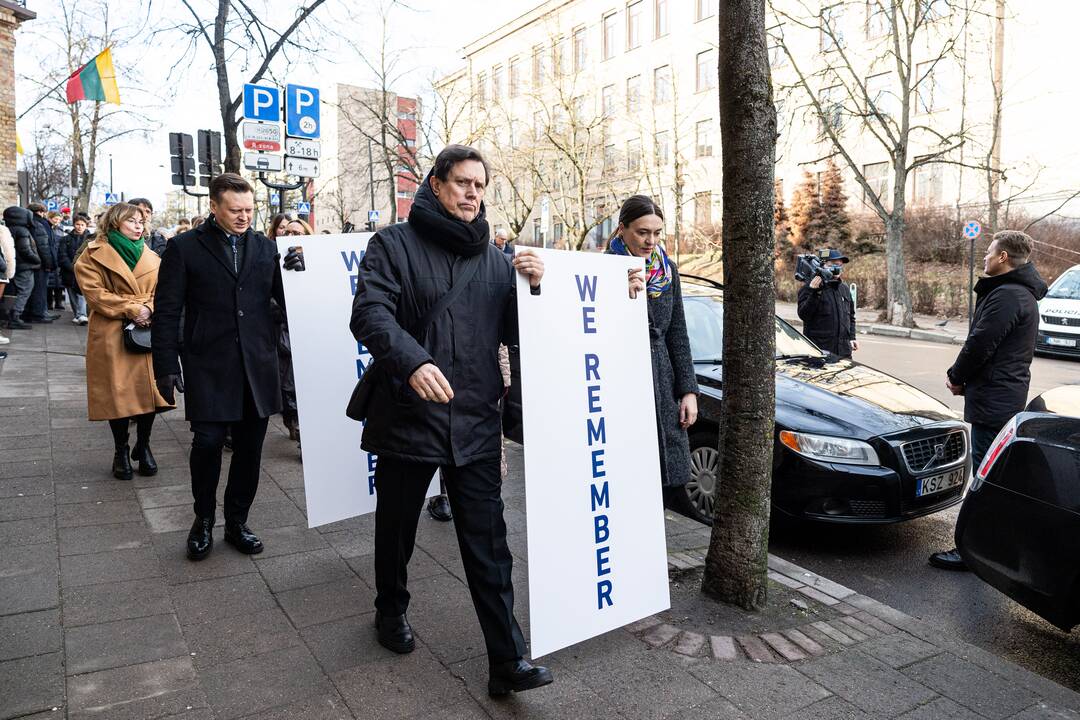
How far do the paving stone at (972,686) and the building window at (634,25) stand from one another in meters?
47.3

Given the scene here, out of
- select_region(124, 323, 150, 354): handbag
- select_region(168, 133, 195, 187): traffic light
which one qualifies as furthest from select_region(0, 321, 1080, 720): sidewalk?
select_region(168, 133, 195, 187): traffic light

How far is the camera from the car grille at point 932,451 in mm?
5066

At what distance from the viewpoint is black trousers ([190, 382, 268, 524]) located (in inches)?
172

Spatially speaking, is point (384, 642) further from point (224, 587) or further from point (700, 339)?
point (700, 339)

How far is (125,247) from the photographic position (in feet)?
19.1

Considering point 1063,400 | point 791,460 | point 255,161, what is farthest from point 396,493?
point 255,161

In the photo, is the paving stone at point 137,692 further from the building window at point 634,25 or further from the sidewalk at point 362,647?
the building window at point 634,25

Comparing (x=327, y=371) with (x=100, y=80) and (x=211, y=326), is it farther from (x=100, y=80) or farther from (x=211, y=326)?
(x=100, y=80)

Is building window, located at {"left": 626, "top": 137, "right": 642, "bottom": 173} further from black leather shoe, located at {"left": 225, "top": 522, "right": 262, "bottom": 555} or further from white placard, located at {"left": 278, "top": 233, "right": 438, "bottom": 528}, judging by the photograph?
black leather shoe, located at {"left": 225, "top": 522, "right": 262, "bottom": 555}

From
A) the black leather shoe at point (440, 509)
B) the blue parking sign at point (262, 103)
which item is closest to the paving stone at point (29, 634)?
the black leather shoe at point (440, 509)

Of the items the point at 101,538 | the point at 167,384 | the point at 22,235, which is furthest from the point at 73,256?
the point at 167,384

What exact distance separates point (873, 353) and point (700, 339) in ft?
37.9

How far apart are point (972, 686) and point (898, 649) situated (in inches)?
13.1

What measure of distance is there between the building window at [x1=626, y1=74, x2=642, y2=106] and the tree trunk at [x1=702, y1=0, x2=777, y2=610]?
122 feet
